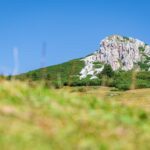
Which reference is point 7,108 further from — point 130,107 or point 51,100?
point 130,107

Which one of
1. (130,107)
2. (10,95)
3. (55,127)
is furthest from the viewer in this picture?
(130,107)

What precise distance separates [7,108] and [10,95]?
1.35m

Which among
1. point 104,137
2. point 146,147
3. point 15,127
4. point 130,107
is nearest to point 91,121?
point 104,137

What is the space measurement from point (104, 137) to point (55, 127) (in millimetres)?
1119

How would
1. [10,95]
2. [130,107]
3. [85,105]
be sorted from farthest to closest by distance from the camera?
[130,107] < [85,105] < [10,95]

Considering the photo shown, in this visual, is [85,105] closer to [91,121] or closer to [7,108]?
[91,121]

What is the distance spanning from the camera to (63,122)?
11.0 metres

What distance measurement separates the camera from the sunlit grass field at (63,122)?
9672 mm


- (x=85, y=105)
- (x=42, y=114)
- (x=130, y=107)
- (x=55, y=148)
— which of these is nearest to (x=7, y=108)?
(x=42, y=114)

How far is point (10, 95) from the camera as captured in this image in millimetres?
12102

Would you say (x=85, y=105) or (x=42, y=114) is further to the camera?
(x=85, y=105)

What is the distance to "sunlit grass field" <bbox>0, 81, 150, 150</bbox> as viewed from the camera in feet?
31.7

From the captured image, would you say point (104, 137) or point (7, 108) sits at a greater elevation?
point (7, 108)

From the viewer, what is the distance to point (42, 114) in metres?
11.1
